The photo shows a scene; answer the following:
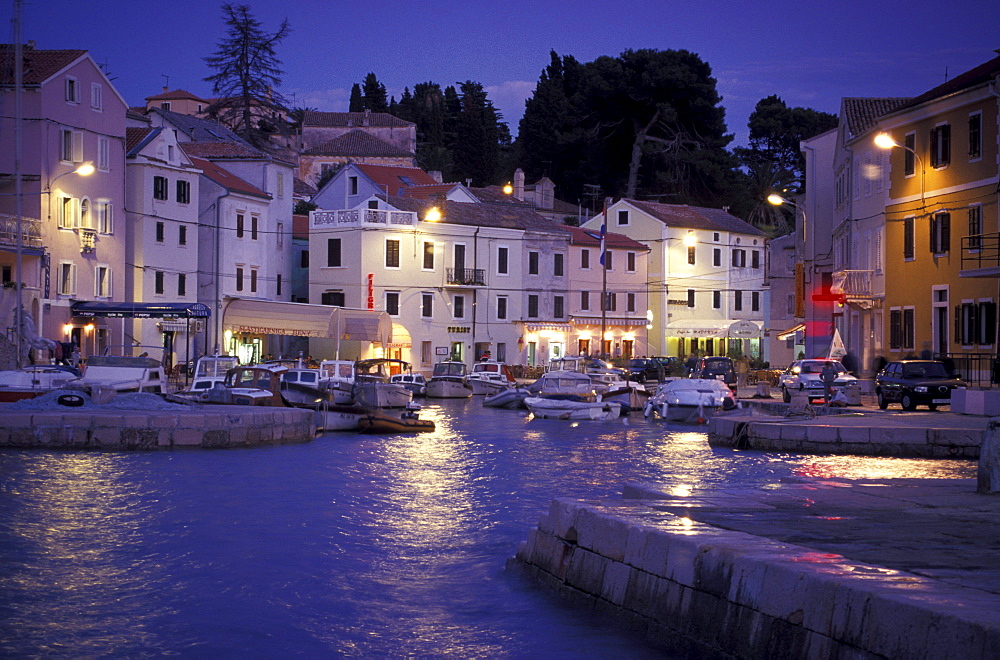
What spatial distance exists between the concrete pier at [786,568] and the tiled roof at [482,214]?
59045 mm

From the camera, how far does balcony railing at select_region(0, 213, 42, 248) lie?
4484cm

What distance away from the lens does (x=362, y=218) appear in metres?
67.9

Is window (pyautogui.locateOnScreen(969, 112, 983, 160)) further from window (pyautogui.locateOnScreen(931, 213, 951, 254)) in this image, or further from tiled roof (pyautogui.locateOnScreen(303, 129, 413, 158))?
tiled roof (pyautogui.locateOnScreen(303, 129, 413, 158))

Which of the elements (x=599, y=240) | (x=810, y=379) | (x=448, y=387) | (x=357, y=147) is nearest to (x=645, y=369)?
(x=448, y=387)

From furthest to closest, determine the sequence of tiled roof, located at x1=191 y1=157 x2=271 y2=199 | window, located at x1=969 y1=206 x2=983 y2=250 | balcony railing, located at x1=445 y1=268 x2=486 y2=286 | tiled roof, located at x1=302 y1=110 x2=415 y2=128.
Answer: tiled roof, located at x1=302 y1=110 x2=415 y2=128
balcony railing, located at x1=445 y1=268 x2=486 y2=286
tiled roof, located at x1=191 y1=157 x2=271 y2=199
window, located at x1=969 y1=206 x2=983 y2=250

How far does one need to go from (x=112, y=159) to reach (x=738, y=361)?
3755 cm

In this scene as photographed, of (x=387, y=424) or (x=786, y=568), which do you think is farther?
(x=387, y=424)

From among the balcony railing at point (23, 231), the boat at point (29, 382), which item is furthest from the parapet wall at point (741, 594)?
the balcony railing at point (23, 231)

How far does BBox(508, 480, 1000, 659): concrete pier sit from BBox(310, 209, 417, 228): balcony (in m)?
56.6

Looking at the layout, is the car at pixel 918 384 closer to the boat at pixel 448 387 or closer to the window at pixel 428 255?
the boat at pixel 448 387

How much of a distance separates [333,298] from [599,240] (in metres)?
21.1

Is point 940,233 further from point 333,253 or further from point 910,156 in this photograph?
point 333,253

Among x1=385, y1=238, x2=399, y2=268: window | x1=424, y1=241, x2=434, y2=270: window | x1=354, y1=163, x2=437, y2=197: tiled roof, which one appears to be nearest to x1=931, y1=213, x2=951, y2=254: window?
x1=385, y1=238, x2=399, y2=268: window

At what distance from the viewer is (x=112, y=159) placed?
54.5 meters
